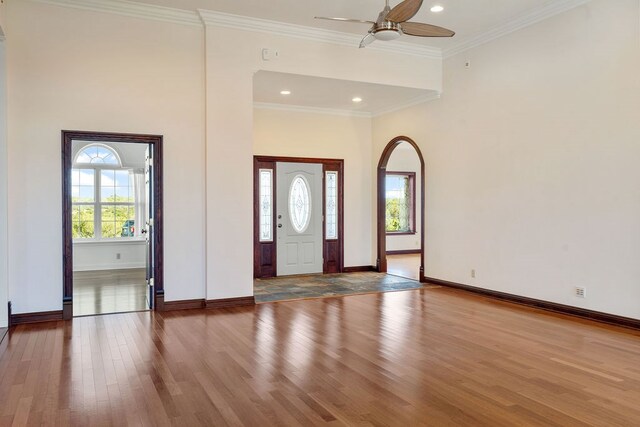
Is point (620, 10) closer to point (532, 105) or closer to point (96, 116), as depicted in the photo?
point (532, 105)

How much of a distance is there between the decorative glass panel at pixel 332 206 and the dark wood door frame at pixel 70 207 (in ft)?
12.7

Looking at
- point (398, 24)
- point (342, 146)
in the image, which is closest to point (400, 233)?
point (342, 146)

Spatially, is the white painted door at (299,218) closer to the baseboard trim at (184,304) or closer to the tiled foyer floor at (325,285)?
the tiled foyer floor at (325,285)

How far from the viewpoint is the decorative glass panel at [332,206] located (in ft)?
29.7

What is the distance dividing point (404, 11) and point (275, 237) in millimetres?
5173

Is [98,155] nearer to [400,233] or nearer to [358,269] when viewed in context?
[358,269]

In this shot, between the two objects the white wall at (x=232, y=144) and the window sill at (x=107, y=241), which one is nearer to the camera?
the white wall at (x=232, y=144)

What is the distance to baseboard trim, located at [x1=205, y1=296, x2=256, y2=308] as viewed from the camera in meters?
5.95

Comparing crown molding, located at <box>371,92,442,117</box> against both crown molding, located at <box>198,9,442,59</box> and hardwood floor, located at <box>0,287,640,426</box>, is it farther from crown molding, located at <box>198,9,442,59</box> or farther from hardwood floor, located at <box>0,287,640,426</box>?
hardwood floor, located at <box>0,287,640,426</box>

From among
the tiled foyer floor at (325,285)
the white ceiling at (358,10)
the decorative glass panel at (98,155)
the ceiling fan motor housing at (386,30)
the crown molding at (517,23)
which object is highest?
the white ceiling at (358,10)

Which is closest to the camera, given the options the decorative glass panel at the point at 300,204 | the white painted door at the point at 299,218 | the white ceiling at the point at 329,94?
the white ceiling at the point at 329,94

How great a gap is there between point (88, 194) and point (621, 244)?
9.13 meters

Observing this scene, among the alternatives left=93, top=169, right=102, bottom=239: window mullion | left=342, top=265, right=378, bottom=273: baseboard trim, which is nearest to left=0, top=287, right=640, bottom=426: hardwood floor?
left=342, top=265, right=378, bottom=273: baseboard trim

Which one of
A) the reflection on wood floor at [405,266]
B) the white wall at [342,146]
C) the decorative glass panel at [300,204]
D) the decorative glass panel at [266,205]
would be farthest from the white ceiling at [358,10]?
the reflection on wood floor at [405,266]
